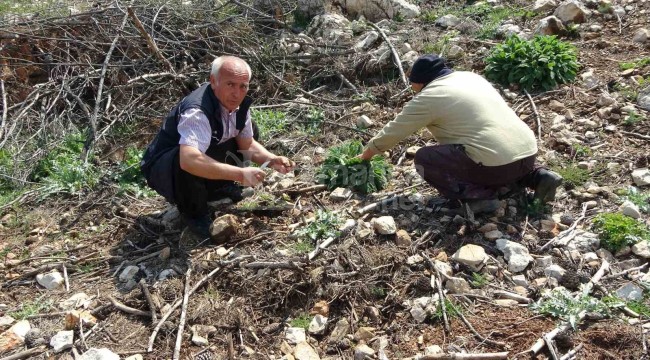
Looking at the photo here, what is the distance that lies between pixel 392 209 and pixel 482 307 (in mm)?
1026

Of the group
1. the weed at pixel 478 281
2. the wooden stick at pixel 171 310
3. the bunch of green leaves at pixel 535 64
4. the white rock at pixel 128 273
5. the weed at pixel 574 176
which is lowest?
the white rock at pixel 128 273

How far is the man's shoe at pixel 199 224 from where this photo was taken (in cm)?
378

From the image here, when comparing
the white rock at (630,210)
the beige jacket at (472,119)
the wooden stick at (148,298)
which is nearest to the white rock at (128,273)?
the wooden stick at (148,298)

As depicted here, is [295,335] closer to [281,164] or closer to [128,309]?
[128,309]

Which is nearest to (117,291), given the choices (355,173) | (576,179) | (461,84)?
(355,173)

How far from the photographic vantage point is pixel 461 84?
3.63 m

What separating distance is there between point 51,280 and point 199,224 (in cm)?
97

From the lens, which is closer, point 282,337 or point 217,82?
point 282,337

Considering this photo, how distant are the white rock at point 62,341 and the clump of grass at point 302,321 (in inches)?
45.9

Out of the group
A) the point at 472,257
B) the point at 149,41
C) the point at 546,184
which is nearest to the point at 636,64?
the point at 546,184

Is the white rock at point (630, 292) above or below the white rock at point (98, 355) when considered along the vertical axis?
above

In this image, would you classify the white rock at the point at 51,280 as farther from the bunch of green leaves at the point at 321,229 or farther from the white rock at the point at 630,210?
the white rock at the point at 630,210

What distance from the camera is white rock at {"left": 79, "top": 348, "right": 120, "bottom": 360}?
9.27 ft

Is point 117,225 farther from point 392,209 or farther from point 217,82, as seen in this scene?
point 392,209
